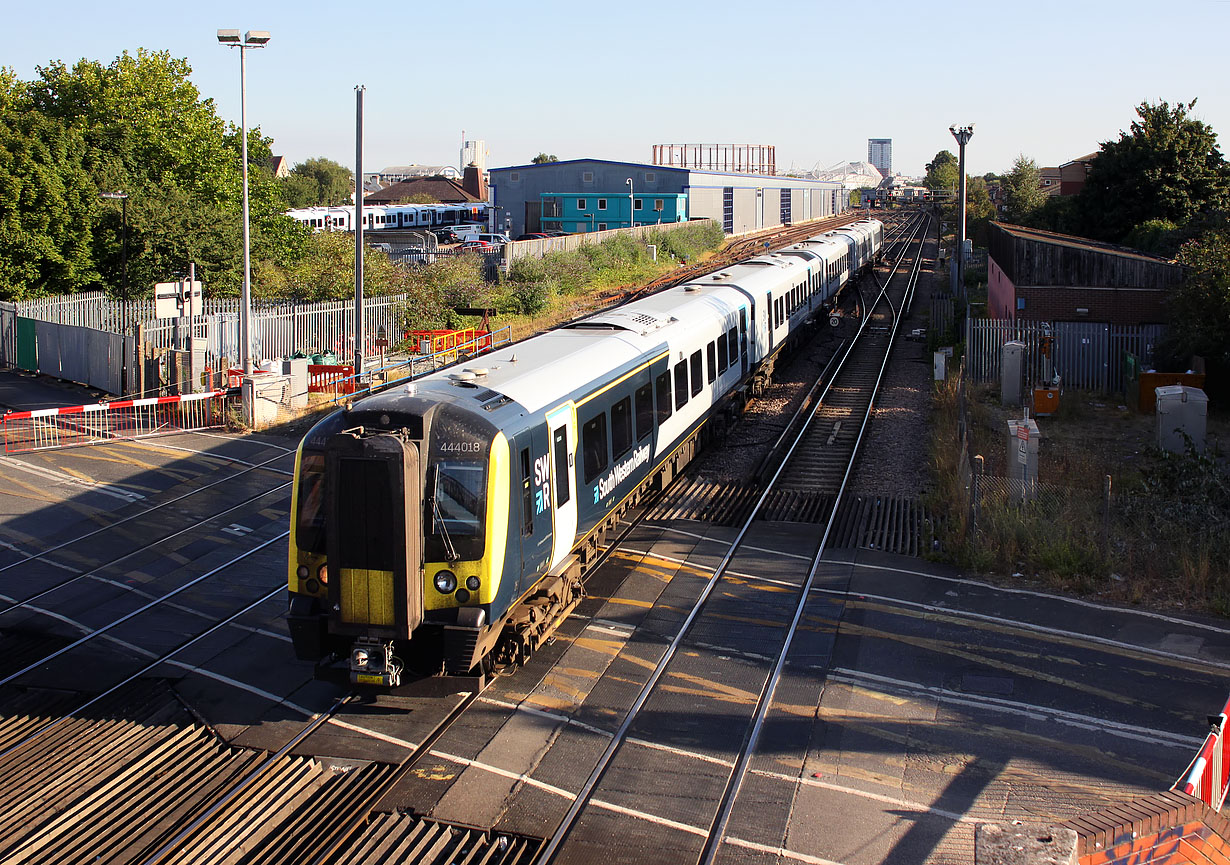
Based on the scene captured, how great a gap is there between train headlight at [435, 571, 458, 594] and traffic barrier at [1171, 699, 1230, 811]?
5.67 metres

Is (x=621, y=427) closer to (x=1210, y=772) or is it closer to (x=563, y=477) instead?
(x=563, y=477)

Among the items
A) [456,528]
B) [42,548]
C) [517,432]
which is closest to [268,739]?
[456,528]

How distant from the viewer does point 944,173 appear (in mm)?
150250

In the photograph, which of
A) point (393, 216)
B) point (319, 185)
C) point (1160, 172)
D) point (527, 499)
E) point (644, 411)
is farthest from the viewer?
point (319, 185)

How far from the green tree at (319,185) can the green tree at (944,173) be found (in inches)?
3100

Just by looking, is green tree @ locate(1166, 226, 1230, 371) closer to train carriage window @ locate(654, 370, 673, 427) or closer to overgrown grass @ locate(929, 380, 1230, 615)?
overgrown grass @ locate(929, 380, 1230, 615)

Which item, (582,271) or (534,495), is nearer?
(534,495)

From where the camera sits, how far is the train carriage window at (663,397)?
49.5 feet

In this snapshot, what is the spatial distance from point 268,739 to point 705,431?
1123cm

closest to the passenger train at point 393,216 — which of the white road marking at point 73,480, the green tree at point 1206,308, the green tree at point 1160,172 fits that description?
the green tree at point 1160,172

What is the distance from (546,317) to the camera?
36844 millimetres

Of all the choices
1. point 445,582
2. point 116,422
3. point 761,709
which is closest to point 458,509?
point 445,582

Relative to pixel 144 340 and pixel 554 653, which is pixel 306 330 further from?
pixel 554 653

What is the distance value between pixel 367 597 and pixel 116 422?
52.5 feet
